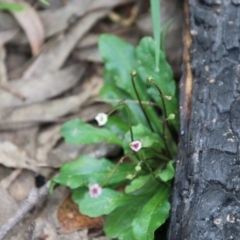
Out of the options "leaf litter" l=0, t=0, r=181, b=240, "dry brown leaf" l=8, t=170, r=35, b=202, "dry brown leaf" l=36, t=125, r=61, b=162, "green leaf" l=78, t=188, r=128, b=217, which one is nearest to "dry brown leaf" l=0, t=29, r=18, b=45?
"leaf litter" l=0, t=0, r=181, b=240

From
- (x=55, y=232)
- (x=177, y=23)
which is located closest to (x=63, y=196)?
(x=55, y=232)

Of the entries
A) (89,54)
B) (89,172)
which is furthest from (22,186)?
(89,54)

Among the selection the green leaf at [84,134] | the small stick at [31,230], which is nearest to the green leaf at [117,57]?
the green leaf at [84,134]

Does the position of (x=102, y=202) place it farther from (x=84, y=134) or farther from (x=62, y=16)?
(x=62, y=16)

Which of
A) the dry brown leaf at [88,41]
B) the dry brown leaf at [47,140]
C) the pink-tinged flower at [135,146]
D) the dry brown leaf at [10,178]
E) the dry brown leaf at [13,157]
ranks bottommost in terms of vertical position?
the dry brown leaf at [47,140]

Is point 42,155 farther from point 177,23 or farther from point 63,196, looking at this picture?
point 177,23

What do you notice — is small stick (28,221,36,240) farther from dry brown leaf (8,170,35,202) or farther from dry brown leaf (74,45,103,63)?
dry brown leaf (74,45,103,63)

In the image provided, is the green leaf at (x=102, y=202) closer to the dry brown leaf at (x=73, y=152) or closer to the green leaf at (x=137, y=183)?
the green leaf at (x=137, y=183)
